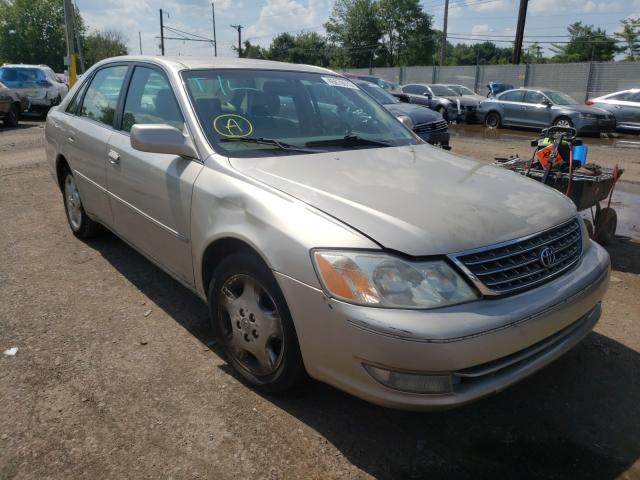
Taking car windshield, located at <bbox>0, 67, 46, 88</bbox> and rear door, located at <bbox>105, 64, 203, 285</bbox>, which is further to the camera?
car windshield, located at <bbox>0, 67, 46, 88</bbox>

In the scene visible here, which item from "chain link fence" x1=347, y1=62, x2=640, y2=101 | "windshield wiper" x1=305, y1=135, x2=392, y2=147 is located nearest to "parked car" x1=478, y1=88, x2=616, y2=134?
"chain link fence" x1=347, y1=62, x2=640, y2=101

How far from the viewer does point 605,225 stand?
523 centimetres

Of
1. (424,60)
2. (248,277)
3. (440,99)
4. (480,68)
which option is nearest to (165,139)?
(248,277)

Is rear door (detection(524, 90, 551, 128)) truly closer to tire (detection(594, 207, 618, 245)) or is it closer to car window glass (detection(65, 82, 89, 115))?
tire (detection(594, 207, 618, 245))

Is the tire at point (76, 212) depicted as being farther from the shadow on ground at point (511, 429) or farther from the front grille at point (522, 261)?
the front grille at point (522, 261)

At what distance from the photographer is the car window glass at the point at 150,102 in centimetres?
337

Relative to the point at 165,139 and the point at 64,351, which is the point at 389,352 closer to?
the point at 165,139

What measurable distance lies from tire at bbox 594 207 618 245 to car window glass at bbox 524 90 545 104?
46.2 ft

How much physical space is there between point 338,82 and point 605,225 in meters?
3.09

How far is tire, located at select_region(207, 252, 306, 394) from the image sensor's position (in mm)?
2506

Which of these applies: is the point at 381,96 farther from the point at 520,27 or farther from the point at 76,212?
the point at 520,27

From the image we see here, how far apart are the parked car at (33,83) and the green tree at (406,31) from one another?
6432 centimetres

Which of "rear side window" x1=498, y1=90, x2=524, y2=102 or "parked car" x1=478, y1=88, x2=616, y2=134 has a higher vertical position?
"rear side window" x1=498, y1=90, x2=524, y2=102

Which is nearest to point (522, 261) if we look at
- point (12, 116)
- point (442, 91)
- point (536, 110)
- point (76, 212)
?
point (76, 212)
